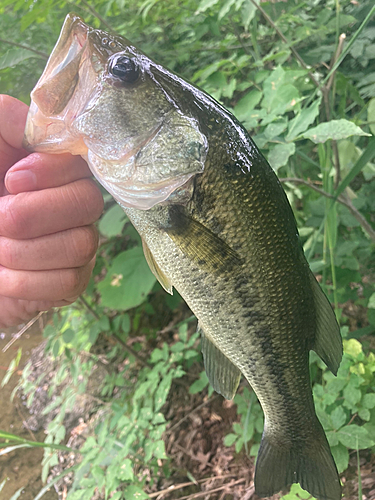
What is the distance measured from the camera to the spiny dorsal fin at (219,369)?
0.96 metres

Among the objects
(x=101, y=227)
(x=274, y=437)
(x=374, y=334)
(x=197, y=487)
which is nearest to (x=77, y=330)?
(x=101, y=227)

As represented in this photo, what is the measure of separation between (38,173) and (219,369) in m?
0.70

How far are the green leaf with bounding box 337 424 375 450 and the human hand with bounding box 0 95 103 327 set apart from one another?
1037 millimetres

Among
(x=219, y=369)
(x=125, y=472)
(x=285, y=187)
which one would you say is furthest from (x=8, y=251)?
(x=285, y=187)

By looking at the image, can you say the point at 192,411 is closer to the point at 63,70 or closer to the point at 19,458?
the point at 19,458

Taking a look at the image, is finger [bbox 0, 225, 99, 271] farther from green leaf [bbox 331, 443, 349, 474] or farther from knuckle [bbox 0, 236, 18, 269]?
green leaf [bbox 331, 443, 349, 474]

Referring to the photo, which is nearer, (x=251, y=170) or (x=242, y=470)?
(x=251, y=170)

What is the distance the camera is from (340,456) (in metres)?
1.19

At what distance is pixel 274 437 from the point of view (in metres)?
0.98

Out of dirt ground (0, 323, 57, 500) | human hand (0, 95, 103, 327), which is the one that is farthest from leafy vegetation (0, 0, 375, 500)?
dirt ground (0, 323, 57, 500)

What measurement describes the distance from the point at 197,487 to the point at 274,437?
3.88 feet

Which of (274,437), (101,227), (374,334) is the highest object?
(274,437)

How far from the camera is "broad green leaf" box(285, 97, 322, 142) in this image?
107 centimetres

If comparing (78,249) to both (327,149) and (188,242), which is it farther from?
(327,149)
